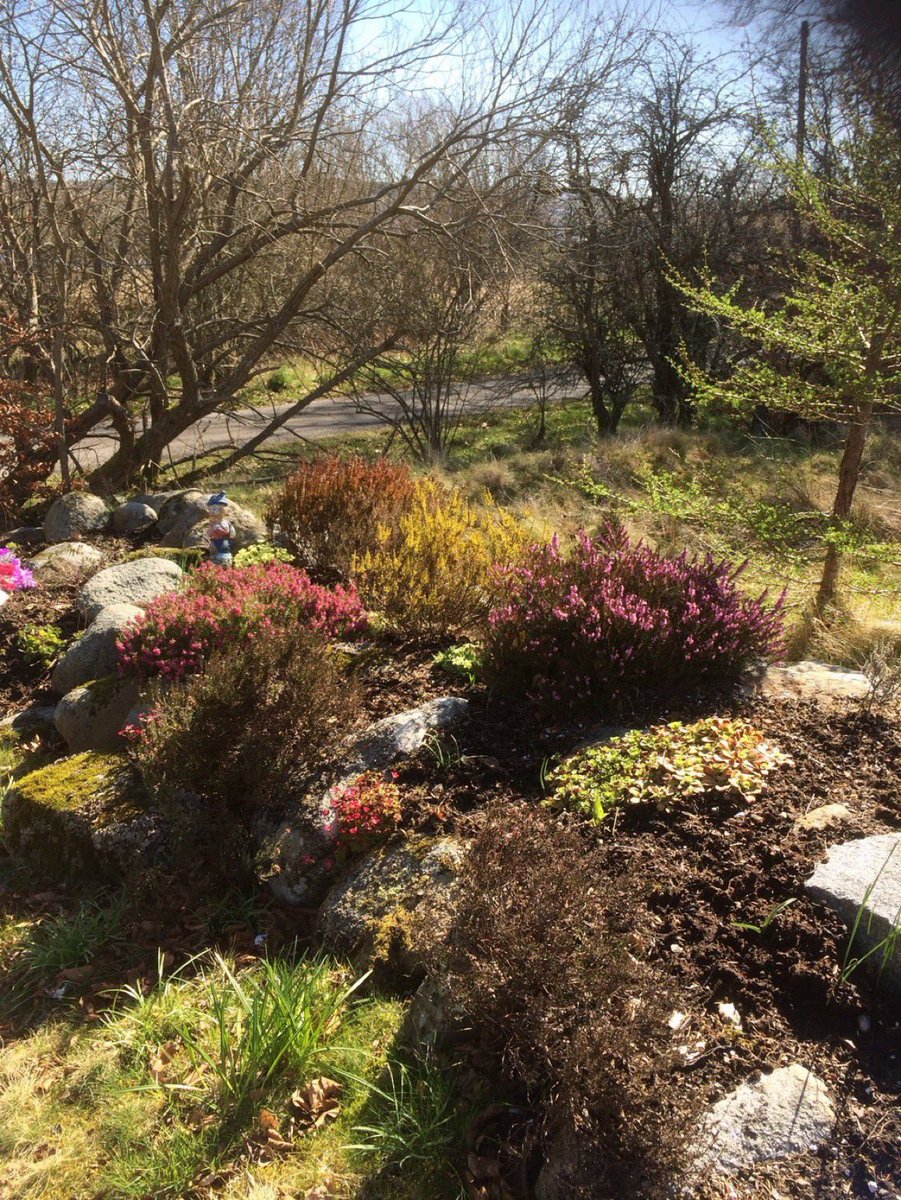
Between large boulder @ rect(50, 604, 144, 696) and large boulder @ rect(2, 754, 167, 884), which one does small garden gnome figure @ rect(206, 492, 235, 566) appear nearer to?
large boulder @ rect(50, 604, 144, 696)

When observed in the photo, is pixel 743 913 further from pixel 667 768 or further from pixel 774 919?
pixel 667 768

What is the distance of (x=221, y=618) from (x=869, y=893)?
3.10 metres

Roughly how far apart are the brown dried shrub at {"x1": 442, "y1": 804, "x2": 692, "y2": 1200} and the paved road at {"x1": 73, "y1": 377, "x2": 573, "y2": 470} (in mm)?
9026

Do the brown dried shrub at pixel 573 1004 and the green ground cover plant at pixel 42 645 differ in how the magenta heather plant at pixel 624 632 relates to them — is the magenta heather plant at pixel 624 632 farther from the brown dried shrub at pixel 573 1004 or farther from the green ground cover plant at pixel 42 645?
the green ground cover plant at pixel 42 645

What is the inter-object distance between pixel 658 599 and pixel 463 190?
6.10 metres

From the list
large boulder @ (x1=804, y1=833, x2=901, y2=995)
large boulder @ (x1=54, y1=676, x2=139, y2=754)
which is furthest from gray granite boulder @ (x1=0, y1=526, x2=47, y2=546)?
large boulder @ (x1=804, y1=833, x2=901, y2=995)

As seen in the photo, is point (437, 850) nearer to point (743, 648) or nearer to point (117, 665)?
point (743, 648)

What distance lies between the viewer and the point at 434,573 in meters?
5.03

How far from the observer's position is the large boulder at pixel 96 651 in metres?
4.97

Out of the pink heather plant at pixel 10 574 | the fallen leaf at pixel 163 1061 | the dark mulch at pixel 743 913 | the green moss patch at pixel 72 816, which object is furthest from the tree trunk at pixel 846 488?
the pink heather plant at pixel 10 574

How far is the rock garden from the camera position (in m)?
2.13

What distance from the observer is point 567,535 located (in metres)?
7.10

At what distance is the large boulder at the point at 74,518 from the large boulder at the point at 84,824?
3676 mm

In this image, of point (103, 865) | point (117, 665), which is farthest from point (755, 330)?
point (103, 865)
